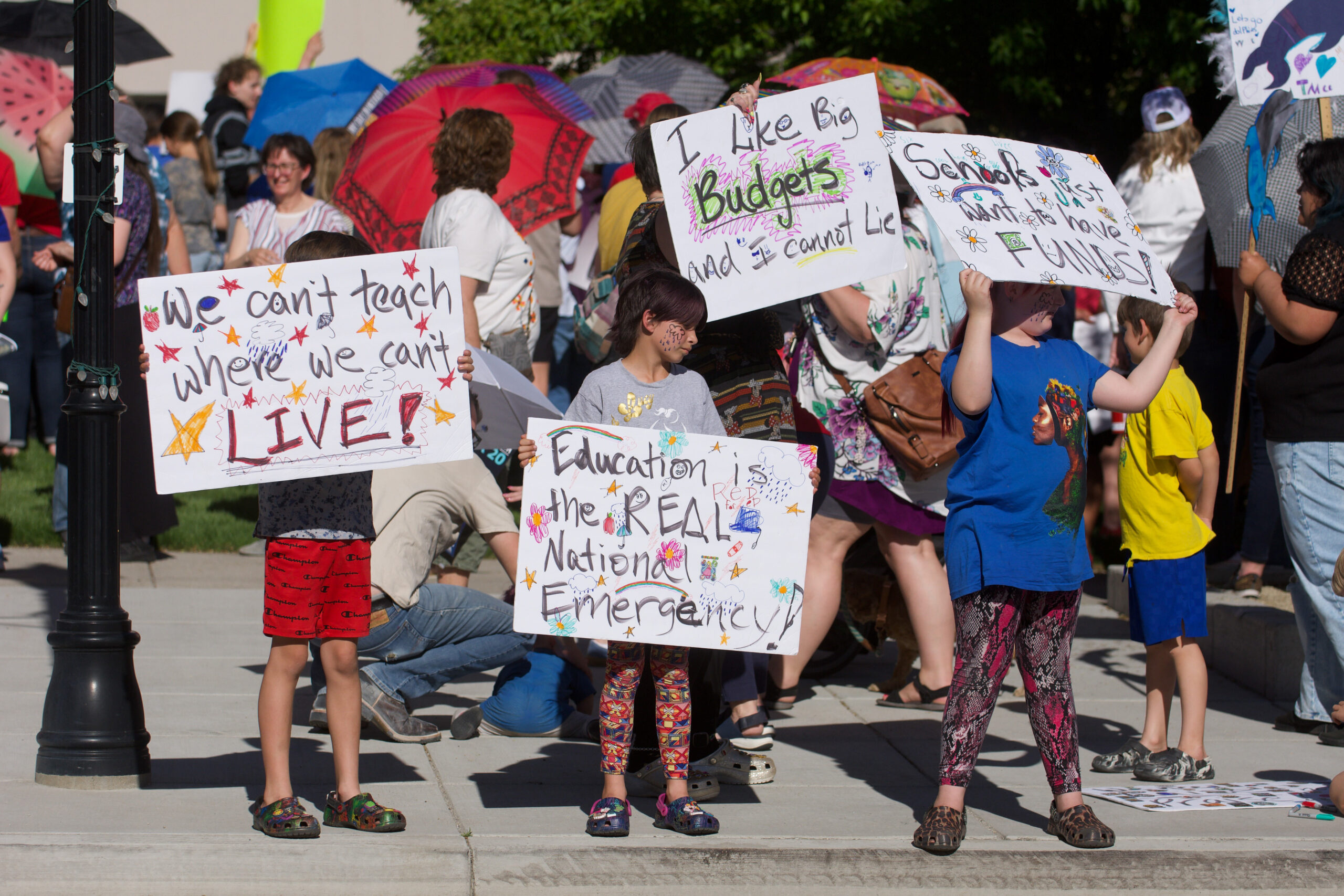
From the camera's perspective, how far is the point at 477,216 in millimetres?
Answer: 6320

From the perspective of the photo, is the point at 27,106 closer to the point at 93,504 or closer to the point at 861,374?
the point at 93,504

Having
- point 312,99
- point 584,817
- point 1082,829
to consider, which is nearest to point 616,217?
point 584,817

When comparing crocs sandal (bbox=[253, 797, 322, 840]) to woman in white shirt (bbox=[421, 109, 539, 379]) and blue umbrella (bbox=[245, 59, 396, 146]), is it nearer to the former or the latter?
woman in white shirt (bbox=[421, 109, 539, 379])

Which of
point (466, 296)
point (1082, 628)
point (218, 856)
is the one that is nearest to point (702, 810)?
point (218, 856)

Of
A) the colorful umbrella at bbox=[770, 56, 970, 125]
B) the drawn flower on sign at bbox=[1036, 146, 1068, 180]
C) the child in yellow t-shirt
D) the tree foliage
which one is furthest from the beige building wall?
the drawn flower on sign at bbox=[1036, 146, 1068, 180]

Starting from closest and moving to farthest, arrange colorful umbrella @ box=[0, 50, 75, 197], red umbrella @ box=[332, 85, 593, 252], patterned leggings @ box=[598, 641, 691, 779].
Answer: patterned leggings @ box=[598, 641, 691, 779] → red umbrella @ box=[332, 85, 593, 252] → colorful umbrella @ box=[0, 50, 75, 197]

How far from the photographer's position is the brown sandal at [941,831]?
4.30 m

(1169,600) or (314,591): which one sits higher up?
(314,591)

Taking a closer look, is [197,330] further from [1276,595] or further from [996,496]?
[1276,595]

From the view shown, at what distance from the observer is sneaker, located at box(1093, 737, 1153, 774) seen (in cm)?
532

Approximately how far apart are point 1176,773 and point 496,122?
363cm

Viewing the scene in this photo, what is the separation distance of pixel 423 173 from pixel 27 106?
3165 millimetres

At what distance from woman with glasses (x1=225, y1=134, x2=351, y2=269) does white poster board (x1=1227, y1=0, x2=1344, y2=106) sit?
169 inches

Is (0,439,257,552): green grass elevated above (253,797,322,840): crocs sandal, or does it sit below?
above
